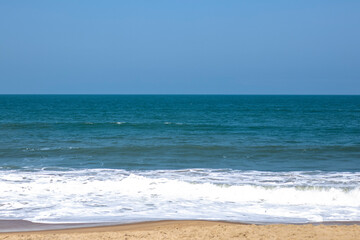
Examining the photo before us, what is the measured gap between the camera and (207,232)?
9227 millimetres

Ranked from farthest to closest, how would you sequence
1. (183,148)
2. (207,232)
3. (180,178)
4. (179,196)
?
(183,148), (180,178), (179,196), (207,232)

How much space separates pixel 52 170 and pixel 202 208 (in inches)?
341

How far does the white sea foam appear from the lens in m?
11.4

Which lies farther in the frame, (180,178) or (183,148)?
(183,148)

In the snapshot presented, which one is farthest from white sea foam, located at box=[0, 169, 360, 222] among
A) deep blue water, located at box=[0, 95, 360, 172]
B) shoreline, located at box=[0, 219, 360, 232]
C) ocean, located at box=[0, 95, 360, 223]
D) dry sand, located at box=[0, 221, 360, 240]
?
deep blue water, located at box=[0, 95, 360, 172]

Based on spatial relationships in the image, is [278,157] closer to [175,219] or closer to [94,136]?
[175,219]

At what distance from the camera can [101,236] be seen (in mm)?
9047

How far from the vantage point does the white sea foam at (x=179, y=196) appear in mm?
11359

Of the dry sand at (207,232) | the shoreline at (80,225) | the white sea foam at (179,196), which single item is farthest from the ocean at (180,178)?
the dry sand at (207,232)

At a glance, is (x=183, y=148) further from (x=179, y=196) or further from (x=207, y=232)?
(x=207, y=232)

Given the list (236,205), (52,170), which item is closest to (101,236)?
(236,205)

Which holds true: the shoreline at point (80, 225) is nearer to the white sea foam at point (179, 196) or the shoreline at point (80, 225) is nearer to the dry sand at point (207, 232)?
the dry sand at point (207, 232)

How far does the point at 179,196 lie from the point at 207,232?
4.44 meters

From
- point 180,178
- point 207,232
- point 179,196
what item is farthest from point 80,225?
point 180,178
